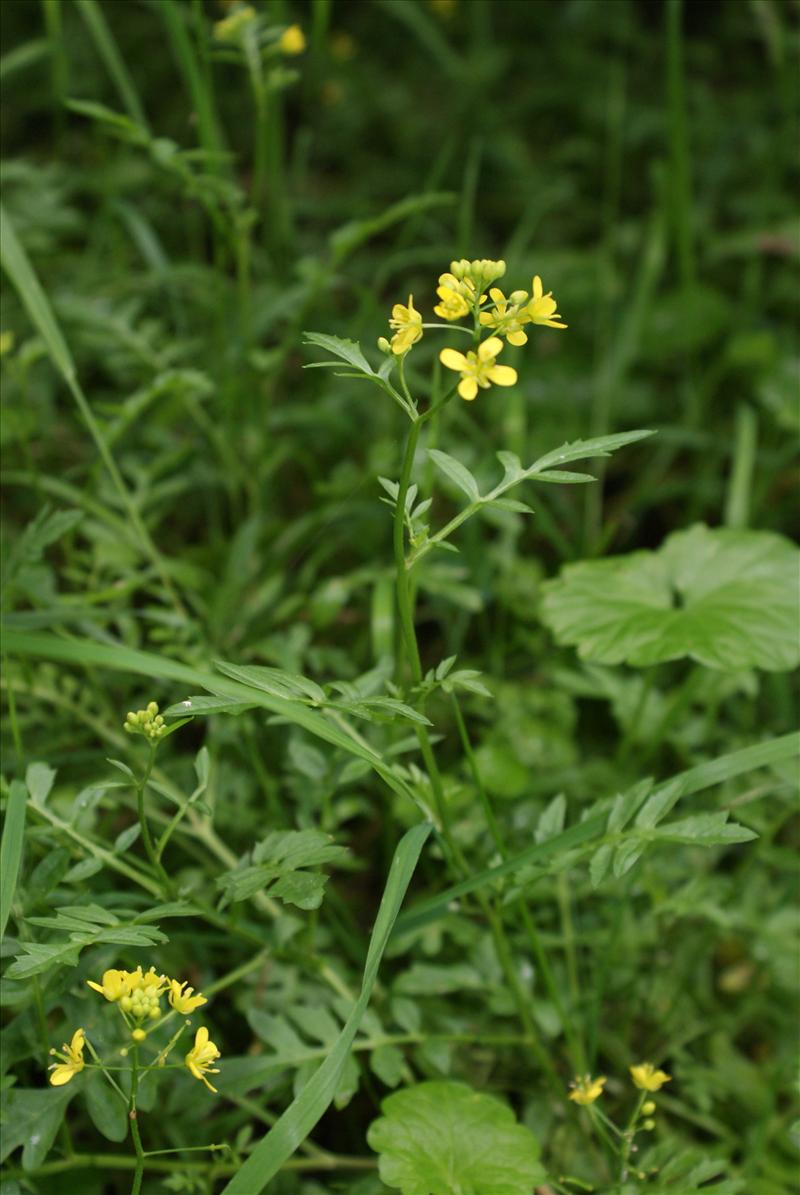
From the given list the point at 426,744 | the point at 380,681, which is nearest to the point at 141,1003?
the point at 426,744

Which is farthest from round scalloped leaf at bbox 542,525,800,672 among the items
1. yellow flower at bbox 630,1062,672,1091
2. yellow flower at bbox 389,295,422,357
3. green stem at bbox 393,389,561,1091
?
yellow flower at bbox 389,295,422,357

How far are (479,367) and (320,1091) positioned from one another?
68cm

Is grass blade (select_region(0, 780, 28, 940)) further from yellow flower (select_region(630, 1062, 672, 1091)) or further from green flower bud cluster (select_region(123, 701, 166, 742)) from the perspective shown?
yellow flower (select_region(630, 1062, 672, 1091))

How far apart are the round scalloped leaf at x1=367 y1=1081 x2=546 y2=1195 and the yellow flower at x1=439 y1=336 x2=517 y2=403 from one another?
2.54 feet

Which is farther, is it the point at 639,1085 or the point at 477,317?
the point at 639,1085

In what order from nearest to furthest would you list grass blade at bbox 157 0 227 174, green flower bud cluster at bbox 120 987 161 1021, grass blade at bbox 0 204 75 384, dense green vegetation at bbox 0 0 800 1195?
green flower bud cluster at bbox 120 987 161 1021, dense green vegetation at bbox 0 0 800 1195, grass blade at bbox 0 204 75 384, grass blade at bbox 157 0 227 174

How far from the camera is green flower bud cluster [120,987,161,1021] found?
0.98 meters

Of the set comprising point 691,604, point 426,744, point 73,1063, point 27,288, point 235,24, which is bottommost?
point 691,604

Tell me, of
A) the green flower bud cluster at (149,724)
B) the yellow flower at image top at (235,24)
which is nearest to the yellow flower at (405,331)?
the green flower bud cluster at (149,724)

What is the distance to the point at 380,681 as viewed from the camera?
4.39ft

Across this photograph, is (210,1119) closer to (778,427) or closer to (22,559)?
(22,559)

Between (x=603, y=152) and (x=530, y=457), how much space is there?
1436 millimetres

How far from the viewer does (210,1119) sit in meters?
1.44

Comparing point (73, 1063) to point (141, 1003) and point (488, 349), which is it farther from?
point (488, 349)
